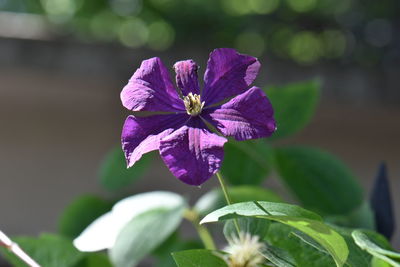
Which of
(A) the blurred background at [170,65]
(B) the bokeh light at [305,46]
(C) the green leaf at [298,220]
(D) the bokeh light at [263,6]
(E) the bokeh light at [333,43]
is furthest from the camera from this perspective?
(D) the bokeh light at [263,6]

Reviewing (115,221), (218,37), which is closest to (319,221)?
(115,221)

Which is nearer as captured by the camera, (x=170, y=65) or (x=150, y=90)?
(x=150, y=90)

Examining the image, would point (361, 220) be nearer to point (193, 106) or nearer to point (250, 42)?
point (193, 106)

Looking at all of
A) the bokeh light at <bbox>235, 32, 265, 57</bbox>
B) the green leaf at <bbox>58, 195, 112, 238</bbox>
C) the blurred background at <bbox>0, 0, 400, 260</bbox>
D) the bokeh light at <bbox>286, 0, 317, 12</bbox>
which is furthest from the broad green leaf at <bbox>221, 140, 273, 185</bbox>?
the bokeh light at <bbox>286, 0, 317, 12</bbox>

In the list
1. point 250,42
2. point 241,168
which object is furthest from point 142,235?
point 250,42

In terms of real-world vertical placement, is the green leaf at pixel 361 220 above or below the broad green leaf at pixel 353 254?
below

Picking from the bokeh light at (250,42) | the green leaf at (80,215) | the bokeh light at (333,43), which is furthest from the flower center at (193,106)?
the bokeh light at (250,42)

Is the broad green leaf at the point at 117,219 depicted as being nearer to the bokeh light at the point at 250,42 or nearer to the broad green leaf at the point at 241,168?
the broad green leaf at the point at 241,168
